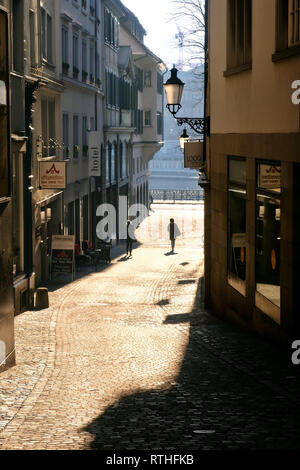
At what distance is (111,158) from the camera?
46781 mm

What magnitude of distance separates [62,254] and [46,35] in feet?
24.5

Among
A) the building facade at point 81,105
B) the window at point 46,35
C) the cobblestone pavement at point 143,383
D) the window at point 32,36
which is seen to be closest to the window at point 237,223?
the cobblestone pavement at point 143,383

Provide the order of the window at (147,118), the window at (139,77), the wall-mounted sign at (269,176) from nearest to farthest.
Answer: the wall-mounted sign at (269,176), the window at (139,77), the window at (147,118)

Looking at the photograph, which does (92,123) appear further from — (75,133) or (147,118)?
(147,118)

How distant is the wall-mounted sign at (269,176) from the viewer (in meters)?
13.2

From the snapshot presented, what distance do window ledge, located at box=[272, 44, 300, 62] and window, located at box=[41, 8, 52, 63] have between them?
53.2 ft

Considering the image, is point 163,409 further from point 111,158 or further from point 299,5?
point 111,158

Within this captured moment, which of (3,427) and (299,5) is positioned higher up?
(299,5)

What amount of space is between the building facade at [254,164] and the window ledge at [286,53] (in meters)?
0.02

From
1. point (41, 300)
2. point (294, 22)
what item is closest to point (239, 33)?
point (294, 22)

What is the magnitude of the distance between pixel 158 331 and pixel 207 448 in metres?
9.23

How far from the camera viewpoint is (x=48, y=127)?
1143 inches

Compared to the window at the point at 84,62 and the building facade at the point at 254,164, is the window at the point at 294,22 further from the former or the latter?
the window at the point at 84,62

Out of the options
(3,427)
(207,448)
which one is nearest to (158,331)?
(3,427)
